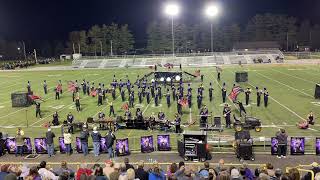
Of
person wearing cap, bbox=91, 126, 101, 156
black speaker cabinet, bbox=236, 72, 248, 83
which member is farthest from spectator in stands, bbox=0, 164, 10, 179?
black speaker cabinet, bbox=236, 72, 248, 83

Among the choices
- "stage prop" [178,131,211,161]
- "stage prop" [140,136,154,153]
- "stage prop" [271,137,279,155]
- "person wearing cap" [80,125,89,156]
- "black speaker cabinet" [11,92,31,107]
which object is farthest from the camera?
"black speaker cabinet" [11,92,31,107]

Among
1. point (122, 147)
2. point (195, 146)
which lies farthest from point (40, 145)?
point (195, 146)

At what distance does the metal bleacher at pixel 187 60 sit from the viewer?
7294 cm

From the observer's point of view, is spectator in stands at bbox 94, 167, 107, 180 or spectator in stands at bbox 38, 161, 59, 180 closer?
spectator in stands at bbox 94, 167, 107, 180

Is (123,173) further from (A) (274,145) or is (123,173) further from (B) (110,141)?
(A) (274,145)

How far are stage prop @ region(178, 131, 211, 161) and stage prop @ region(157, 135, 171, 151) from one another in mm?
1453

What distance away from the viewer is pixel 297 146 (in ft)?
55.8

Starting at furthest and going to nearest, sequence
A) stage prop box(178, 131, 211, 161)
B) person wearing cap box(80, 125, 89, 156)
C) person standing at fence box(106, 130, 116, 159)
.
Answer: person wearing cap box(80, 125, 89, 156), person standing at fence box(106, 130, 116, 159), stage prop box(178, 131, 211, 161)

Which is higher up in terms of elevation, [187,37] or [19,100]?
[187,37]

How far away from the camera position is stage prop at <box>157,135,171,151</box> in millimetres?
18344

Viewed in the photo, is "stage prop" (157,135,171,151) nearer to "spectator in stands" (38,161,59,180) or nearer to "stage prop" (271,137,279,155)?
"stage prop" (271,137,279,155)

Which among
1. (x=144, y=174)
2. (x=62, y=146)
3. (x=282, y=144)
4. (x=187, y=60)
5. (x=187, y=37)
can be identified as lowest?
(x=62, y=146)

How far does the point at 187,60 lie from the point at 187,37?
3874 cm

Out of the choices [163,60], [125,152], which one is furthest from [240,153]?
[163,60]
